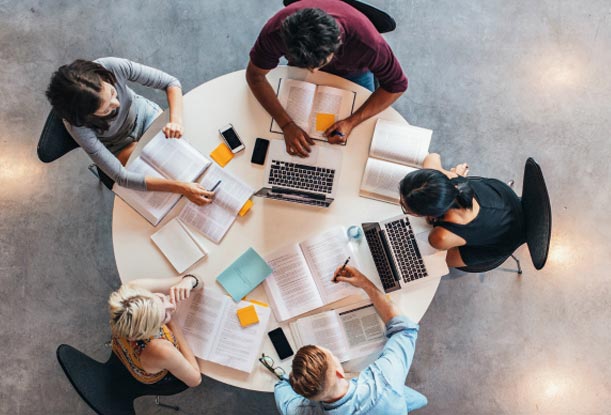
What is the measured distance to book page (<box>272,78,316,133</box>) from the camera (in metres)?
2.27

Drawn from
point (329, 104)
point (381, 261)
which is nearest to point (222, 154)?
point (329, 104)

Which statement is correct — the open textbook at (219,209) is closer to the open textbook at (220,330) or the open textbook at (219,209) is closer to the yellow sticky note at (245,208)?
the yellow sticky note at (245,208)

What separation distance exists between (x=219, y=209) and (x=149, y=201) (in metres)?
0.33

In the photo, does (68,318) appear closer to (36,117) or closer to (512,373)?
(36,117)

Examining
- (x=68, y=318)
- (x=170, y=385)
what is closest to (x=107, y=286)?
(x=68, y=318)

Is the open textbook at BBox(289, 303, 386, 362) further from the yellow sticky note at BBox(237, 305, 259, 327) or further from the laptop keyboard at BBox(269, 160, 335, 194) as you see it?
the laptop keyboard at BBox(269, 160, 335, 194)

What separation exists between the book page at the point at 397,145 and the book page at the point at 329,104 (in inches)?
6.8

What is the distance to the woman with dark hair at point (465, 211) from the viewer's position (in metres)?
1.94

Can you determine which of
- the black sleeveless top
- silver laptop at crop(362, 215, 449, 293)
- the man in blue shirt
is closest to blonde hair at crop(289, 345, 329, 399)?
the man in blue shirt

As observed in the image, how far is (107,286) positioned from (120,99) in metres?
1.37

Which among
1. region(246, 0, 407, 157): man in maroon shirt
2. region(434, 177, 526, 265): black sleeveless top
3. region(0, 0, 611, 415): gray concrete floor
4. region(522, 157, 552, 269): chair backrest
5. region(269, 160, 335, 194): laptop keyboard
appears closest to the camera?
region(246, 0, 407, 157): man in maroon shirt

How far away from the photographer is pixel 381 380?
202 cm

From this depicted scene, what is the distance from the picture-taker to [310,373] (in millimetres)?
1842

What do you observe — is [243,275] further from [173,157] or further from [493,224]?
[493,224]
